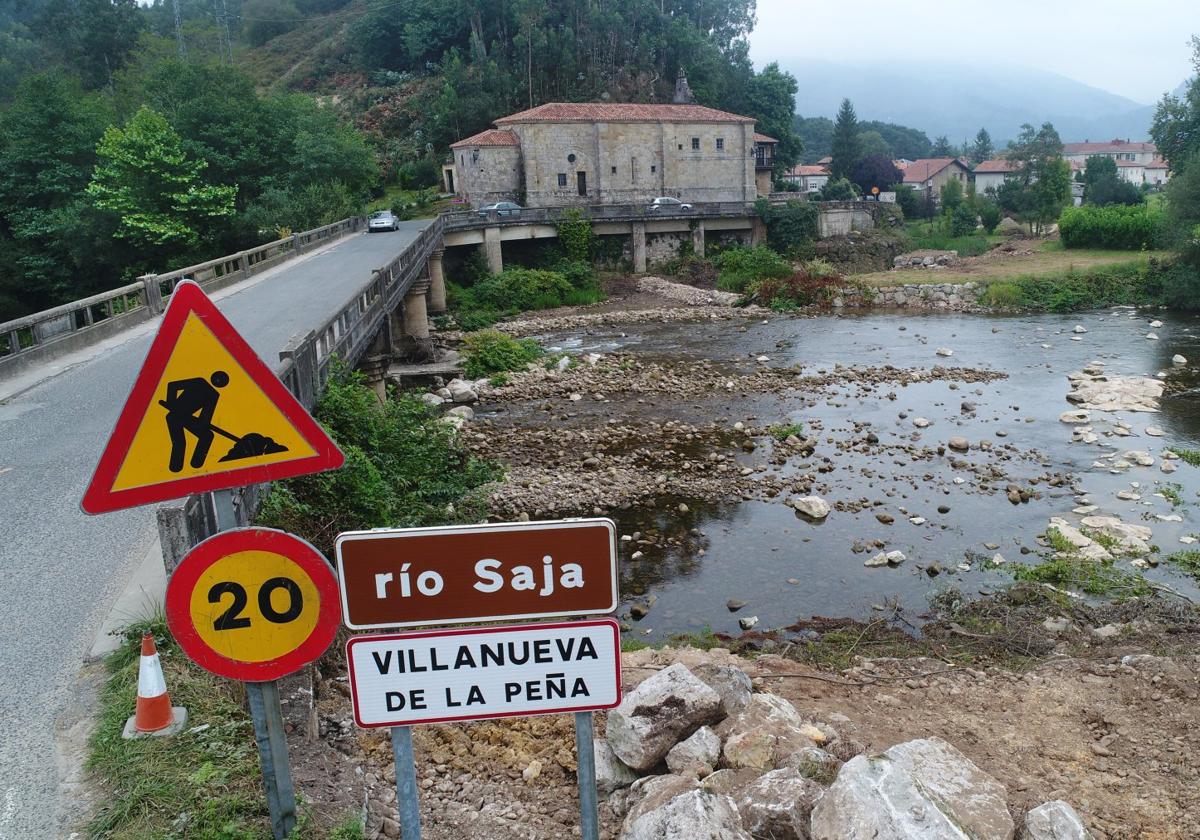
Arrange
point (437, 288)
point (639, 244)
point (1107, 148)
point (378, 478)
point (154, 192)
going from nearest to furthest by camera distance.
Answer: point (378, 478) < point (154, 192) < point (437, 288) < point (639, 244) < point (1107, 148)

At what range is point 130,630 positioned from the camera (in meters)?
5.88

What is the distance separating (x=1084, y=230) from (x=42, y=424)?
4927 centimetres

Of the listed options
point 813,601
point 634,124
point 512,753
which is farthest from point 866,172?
point 512,753

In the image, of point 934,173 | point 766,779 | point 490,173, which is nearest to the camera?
point 766,779

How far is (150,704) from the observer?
491cm

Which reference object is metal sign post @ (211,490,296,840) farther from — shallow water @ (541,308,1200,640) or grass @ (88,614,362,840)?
shallow water @ (541,308,1200,640)

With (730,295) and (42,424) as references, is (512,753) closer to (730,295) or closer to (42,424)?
(42,424)

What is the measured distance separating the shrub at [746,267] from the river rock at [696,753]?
118 feet

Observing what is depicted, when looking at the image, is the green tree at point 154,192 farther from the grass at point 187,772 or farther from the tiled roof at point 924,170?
the tiled roof at point 924,170

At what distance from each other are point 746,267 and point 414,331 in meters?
20.8

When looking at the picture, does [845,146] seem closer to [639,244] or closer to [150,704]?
[639,244]

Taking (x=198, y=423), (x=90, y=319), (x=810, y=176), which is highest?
(x=810, y=176)

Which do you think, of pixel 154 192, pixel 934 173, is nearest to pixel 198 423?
pixel 154 192

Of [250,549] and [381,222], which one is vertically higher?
[381,222]
